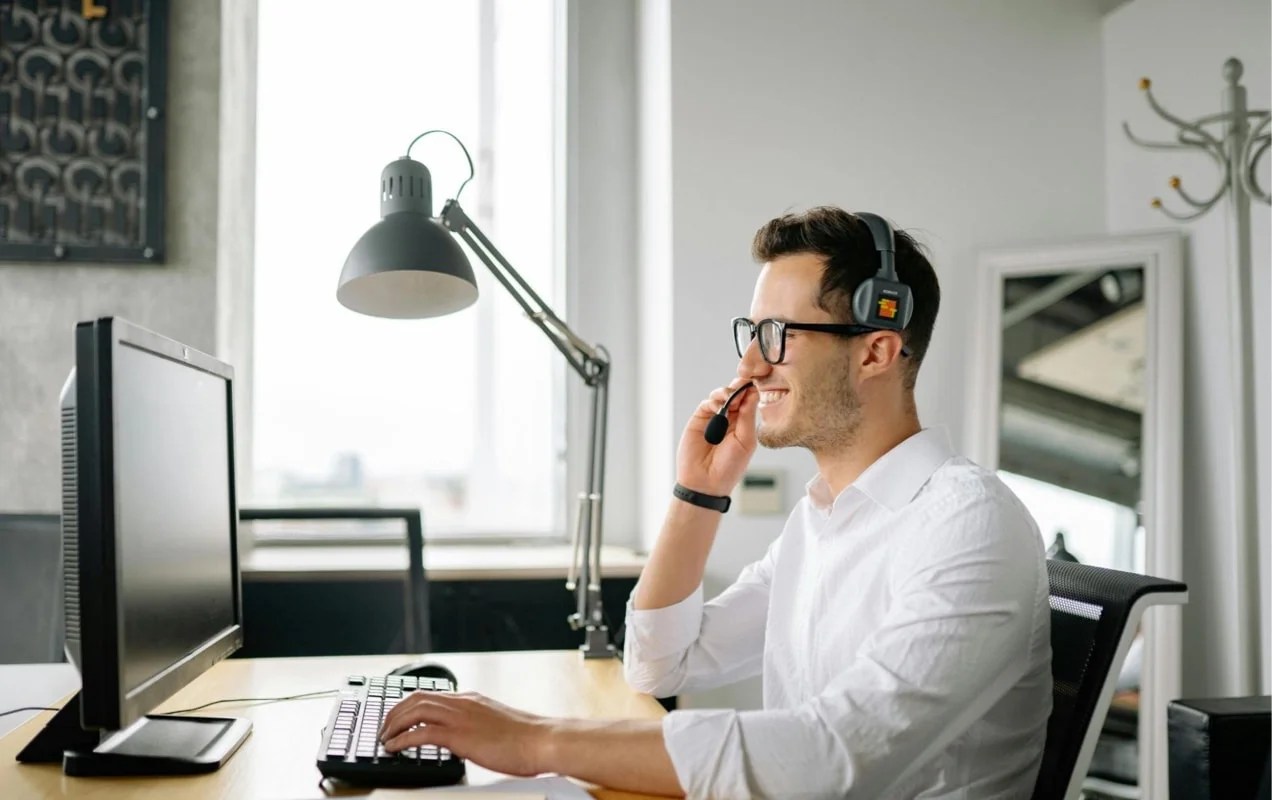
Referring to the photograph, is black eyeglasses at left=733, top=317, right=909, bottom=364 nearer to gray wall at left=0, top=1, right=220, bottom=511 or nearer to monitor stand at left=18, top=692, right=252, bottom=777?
monitor stand at left=18, top=692, right=252, bottom=777

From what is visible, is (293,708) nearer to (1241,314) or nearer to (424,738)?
(424,738)

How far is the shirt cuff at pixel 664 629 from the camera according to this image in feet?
4.80

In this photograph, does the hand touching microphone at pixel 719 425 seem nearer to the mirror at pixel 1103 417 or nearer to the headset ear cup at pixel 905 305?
the headset ear cup at pixel 905 305

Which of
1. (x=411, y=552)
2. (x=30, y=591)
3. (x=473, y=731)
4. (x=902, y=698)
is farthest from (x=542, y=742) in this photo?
(x=30, y=591)

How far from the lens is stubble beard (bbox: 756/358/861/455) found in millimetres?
1326

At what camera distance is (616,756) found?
0.99 meters

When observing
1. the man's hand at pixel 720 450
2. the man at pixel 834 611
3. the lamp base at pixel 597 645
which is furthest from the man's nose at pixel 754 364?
the lamp base at pixel 597 645

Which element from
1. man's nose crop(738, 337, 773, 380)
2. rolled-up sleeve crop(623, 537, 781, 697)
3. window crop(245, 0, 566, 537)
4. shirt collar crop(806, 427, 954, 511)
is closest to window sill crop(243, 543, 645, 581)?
window crop(245, 0, 566, 537)

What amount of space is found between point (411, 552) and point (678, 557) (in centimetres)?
78

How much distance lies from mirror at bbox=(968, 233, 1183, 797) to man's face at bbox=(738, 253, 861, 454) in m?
1.47

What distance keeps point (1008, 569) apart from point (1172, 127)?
214 cm

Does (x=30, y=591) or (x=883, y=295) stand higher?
(x=883, y=295)

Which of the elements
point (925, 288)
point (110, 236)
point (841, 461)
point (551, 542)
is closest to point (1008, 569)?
point (841, 461)

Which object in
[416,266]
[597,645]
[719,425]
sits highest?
[416,266]
